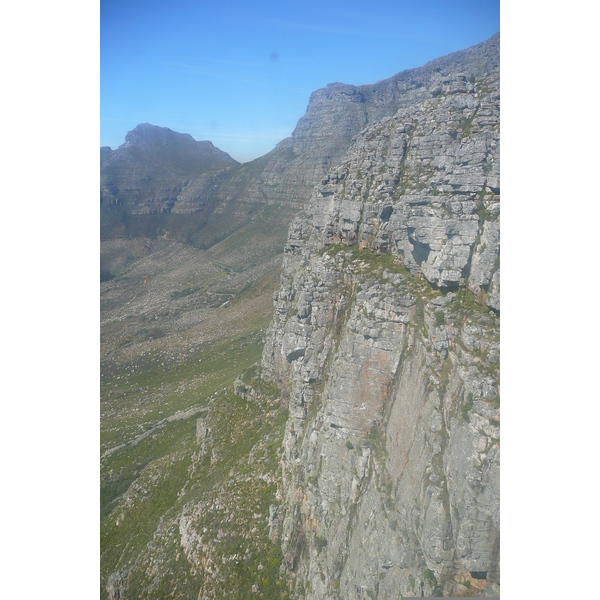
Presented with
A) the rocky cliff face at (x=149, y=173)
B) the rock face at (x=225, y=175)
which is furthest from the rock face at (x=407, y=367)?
the rocky cliff face at (x=149, y=173)

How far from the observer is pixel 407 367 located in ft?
29.3

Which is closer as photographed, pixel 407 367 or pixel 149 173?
pixel 407 367

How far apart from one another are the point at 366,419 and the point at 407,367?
5.86 ft

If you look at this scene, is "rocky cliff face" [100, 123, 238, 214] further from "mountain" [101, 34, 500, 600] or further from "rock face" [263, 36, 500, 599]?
"rock face" [263, 36, 500, 599]

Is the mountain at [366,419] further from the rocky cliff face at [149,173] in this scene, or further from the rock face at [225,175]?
the rocky cliff face at [149,173]

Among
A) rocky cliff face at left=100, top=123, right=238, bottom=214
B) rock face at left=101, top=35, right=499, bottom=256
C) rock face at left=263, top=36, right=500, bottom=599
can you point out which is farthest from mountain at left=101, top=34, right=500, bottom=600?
rocky cliff face at left=100, top=123, right=238, bottom=214

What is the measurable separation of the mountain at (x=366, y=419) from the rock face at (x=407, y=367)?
4cm

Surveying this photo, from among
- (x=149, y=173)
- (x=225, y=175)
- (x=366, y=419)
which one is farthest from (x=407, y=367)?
(x=149, y=173)

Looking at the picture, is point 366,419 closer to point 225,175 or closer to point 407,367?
point 407,367

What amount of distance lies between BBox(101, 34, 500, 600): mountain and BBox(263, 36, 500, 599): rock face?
0.12ft

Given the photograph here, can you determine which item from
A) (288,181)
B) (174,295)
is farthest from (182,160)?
(174,295)

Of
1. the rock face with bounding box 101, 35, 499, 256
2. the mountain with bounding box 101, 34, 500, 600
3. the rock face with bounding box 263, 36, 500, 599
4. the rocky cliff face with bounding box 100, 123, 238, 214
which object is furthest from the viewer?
the rocky cliff face with bounding box 100, 123, 238, 214

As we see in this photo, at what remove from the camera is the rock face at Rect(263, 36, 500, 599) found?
740cm
